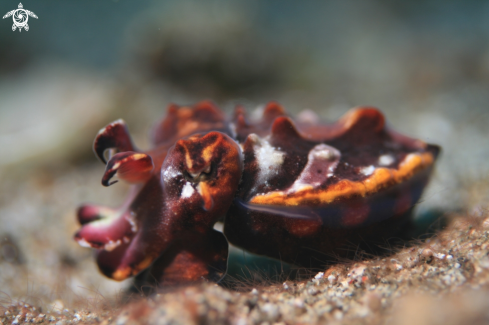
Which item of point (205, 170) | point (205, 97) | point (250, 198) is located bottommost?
point (250, 198)

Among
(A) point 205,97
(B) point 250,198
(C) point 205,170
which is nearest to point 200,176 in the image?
(C) point 205,170

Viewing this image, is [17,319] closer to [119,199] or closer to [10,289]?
[10,289]

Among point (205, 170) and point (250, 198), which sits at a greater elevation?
point (205, 170)

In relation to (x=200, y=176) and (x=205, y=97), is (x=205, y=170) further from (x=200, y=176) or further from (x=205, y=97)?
(x=205, y=97)

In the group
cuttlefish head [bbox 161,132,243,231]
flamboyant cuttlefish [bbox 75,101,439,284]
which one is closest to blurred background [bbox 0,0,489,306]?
flamboyant cuttlefish [bbox 75,101,439,284]

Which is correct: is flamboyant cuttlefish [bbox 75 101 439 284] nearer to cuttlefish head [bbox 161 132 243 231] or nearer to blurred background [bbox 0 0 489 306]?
cuttlefish head [bbox 161 132 243 231]

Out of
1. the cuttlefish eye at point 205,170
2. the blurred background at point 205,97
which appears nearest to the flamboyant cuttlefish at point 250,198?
the cuttlefish eye at point 205,170

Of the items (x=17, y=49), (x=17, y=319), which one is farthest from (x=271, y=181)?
(x=17, y=49)
